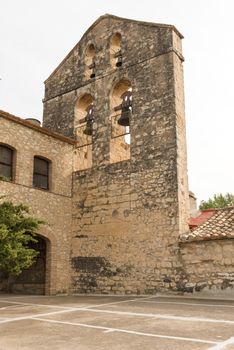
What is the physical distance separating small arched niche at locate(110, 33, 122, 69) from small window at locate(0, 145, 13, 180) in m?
5.12

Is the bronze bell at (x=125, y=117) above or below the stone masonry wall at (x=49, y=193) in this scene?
above

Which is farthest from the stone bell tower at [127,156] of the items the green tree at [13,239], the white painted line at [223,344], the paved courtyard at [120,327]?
the white painted line at [223,344]

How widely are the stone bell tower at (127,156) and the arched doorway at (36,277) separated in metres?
1.12

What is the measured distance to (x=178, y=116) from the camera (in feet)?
39.4

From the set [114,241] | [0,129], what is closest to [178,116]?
[114,241]

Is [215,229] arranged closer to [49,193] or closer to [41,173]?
[49,193]

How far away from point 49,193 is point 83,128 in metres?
3.21

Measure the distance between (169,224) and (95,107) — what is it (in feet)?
18.3

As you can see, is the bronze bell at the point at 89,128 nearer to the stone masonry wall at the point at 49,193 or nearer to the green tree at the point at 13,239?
the stone masonry wall at the point at 49,193

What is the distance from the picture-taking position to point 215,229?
10.7 meters

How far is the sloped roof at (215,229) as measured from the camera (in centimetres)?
1021

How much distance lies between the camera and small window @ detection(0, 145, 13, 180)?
Answer: 12.1 metres

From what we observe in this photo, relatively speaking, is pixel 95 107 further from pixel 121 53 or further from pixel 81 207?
pixel 81 207

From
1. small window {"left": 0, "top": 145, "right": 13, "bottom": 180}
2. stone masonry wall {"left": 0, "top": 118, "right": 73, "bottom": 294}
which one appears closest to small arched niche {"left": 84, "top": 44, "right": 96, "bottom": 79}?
stone masonry wall {"left": 0, "top": 118, "right": 73, "bottom": 294}
